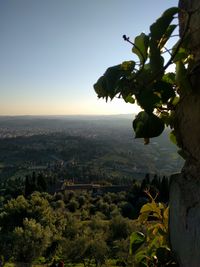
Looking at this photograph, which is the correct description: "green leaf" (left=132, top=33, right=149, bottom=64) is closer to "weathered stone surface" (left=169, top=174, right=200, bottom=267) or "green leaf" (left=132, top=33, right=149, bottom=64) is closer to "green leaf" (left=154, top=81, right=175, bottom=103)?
"green leaf" (left=154, top=81, right=175, bottom=103)

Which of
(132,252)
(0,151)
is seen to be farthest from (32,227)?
(0,151)

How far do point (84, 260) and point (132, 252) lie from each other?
35.7 meters

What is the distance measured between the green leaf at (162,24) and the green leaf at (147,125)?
0.81 feet

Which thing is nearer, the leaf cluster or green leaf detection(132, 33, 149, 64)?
green leaf detection(132, 33, 149, 64)

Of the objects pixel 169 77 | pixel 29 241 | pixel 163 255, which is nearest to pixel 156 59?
pixel 169 77

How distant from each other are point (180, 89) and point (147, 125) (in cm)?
13

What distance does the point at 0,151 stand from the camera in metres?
156

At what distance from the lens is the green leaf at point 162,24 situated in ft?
2.81

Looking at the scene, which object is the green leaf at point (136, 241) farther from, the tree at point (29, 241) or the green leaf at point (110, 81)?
the tree at point (29, 241)

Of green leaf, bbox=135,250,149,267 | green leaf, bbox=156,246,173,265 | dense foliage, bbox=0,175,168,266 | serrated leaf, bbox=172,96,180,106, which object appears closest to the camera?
serrated leaf, bbox=172,96,180,106

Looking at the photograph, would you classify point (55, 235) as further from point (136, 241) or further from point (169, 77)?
point (169, 77)

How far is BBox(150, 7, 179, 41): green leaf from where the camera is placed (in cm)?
85

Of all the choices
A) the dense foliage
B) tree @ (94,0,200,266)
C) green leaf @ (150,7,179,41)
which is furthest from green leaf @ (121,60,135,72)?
the dense foliage

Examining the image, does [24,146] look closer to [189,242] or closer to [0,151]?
[0,151]
